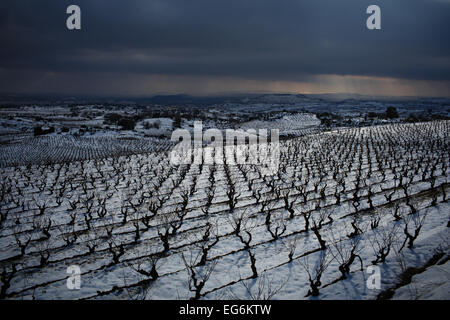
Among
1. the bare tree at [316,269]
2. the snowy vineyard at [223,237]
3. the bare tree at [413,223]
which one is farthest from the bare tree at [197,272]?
the bare tree at [413,223]

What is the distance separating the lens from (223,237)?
29.8 feet

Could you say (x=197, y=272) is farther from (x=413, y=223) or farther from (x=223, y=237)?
(x=413, y=223)

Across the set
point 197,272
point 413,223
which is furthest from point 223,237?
point 413,223

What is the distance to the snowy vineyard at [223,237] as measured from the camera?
6.52 meters

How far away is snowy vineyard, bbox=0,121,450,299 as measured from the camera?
257 inches

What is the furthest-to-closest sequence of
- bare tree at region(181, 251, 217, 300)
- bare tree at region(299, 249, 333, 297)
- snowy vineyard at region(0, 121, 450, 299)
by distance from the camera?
snowy vineyard at region(0, 121, 450, 299)
bare tree at region(181, 251, 217, 300)
bare tree at region(299, 249, 333, 297)

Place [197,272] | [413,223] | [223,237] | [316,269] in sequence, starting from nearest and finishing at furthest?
[316,269]
[197,272]
[413,223]
[223,237]

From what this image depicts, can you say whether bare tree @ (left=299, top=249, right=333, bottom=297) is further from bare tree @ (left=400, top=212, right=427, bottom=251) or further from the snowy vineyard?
bare tree @ (left=400, top=212, right=427, bottom=251)

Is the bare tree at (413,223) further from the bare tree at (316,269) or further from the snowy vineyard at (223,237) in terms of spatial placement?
the bare tree at (316,269)

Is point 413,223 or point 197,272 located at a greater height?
point 413,223

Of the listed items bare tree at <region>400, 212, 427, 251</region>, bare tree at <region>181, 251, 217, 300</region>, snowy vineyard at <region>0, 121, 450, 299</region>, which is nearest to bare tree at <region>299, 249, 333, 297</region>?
snowy vineyard at <region>0, 121, 450, 299</region>
